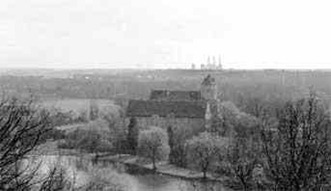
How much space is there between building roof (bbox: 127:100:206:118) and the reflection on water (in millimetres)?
12392

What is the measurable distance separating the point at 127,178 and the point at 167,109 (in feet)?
51.6

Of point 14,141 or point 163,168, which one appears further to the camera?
point 163,168

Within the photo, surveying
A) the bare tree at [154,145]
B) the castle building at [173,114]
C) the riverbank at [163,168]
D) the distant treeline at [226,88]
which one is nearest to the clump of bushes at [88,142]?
the riverbank at [163,168]

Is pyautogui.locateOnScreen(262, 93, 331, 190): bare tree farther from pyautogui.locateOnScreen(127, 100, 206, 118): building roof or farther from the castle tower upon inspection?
the castle tower

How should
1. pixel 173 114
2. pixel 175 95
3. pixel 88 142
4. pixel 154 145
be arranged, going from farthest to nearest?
pixel 175 95, pixel 173 114, pixel 88 142, pixel 154 145

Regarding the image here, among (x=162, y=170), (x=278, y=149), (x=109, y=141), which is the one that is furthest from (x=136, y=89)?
(x=278, y=149)

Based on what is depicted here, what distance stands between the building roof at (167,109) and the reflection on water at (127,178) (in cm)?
1239

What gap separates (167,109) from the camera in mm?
38781

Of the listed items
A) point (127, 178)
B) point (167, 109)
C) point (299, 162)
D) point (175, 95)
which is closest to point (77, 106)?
point (175, 95)

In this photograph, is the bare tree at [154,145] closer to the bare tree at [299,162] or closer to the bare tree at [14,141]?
the bare tree at [299,162]

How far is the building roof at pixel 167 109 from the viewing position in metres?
37.8

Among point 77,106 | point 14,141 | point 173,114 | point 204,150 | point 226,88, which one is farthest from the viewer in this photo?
point 226,88

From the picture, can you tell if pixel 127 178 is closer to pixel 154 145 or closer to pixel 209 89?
pixel 154 145

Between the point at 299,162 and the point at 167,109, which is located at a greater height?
the point at 299,162
